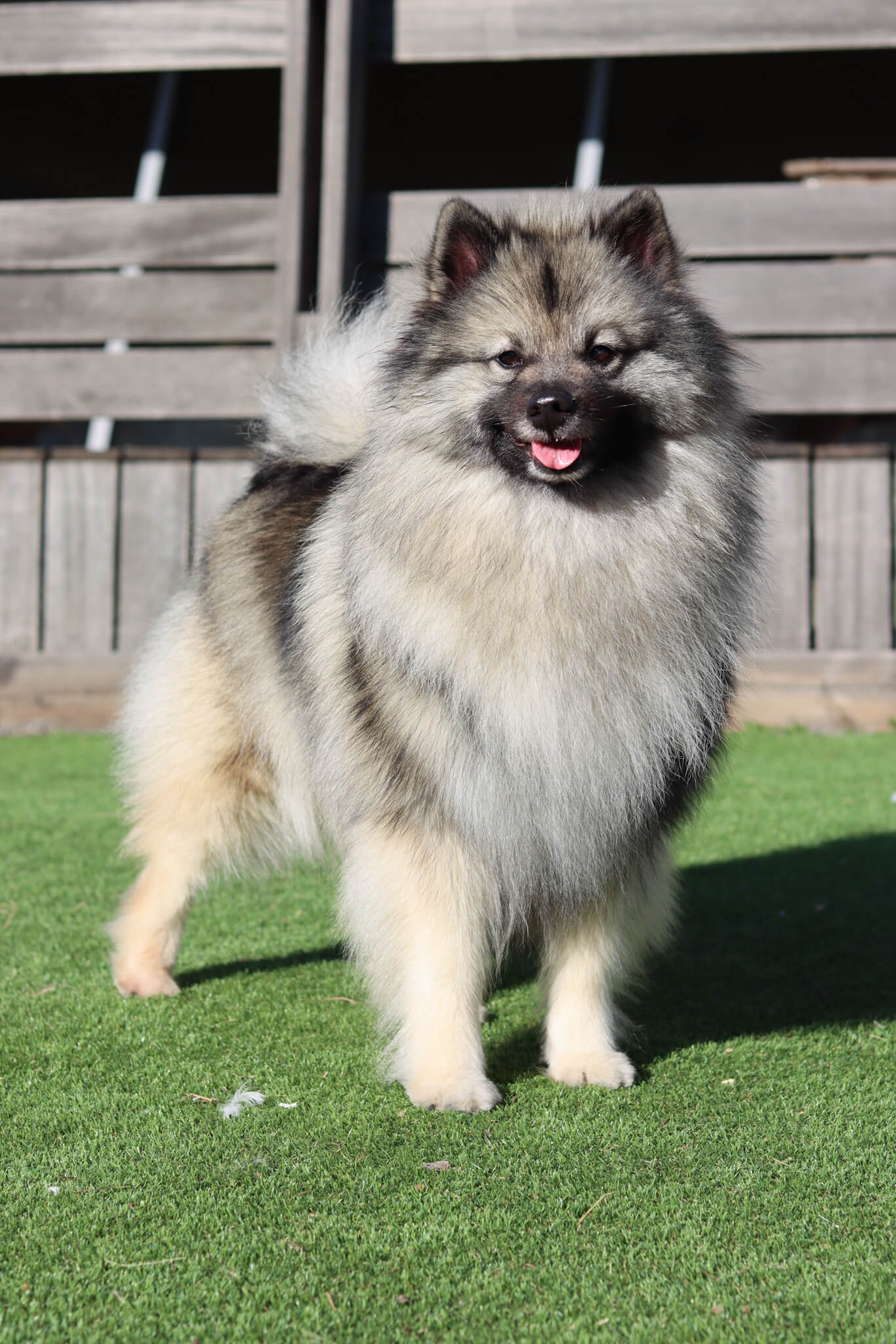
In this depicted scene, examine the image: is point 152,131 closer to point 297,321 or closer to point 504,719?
point 297,321

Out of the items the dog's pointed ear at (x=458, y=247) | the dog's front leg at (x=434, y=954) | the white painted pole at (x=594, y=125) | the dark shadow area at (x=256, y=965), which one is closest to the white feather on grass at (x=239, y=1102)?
the dog's front leg at (x=434, y=954)

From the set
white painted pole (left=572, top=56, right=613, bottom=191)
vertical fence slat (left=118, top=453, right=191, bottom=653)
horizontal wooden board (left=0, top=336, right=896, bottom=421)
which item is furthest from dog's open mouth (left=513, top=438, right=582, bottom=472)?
Answer: white painted pole (left=572, top=56, right=613, bottom=191)

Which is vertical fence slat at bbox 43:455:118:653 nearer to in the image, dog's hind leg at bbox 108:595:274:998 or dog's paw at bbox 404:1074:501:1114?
dog's hind leg at bbox 108:595:274:998

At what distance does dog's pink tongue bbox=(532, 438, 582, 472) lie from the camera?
7.25ft

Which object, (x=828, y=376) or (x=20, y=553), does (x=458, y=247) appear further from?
(x=20, y=553)

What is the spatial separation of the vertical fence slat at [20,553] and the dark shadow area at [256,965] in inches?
147

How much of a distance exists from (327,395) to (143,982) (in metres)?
1.52

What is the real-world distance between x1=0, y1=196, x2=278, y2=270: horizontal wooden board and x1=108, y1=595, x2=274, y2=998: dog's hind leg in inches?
154

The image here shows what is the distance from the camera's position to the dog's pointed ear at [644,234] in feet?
7.97

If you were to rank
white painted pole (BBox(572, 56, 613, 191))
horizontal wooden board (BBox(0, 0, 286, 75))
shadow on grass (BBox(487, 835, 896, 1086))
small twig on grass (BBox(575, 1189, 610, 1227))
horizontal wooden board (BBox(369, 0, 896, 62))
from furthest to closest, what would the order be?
1. white painted pole (BBox(572, 56, 613, 191))
2. horizontal wooden board (BBox(0, 0, 286, 75))
3. horizontal wooden board (BBox(369, 0, 896, 62))
4. shadow on grass (BBox(487, 835, 896, 1086))
5. small twig on grass (BBox(575, 1189, 610, 1227))

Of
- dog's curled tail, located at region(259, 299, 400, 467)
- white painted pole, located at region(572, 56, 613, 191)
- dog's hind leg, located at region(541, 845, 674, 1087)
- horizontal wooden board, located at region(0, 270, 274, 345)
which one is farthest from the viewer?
white painted pole, located at region(572, 56, 613, 191)

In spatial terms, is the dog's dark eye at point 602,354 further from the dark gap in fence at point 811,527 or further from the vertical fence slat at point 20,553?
the vertical fence slat at point 20,553

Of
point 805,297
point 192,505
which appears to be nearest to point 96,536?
point 192,505

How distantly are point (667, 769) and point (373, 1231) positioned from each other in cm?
105
